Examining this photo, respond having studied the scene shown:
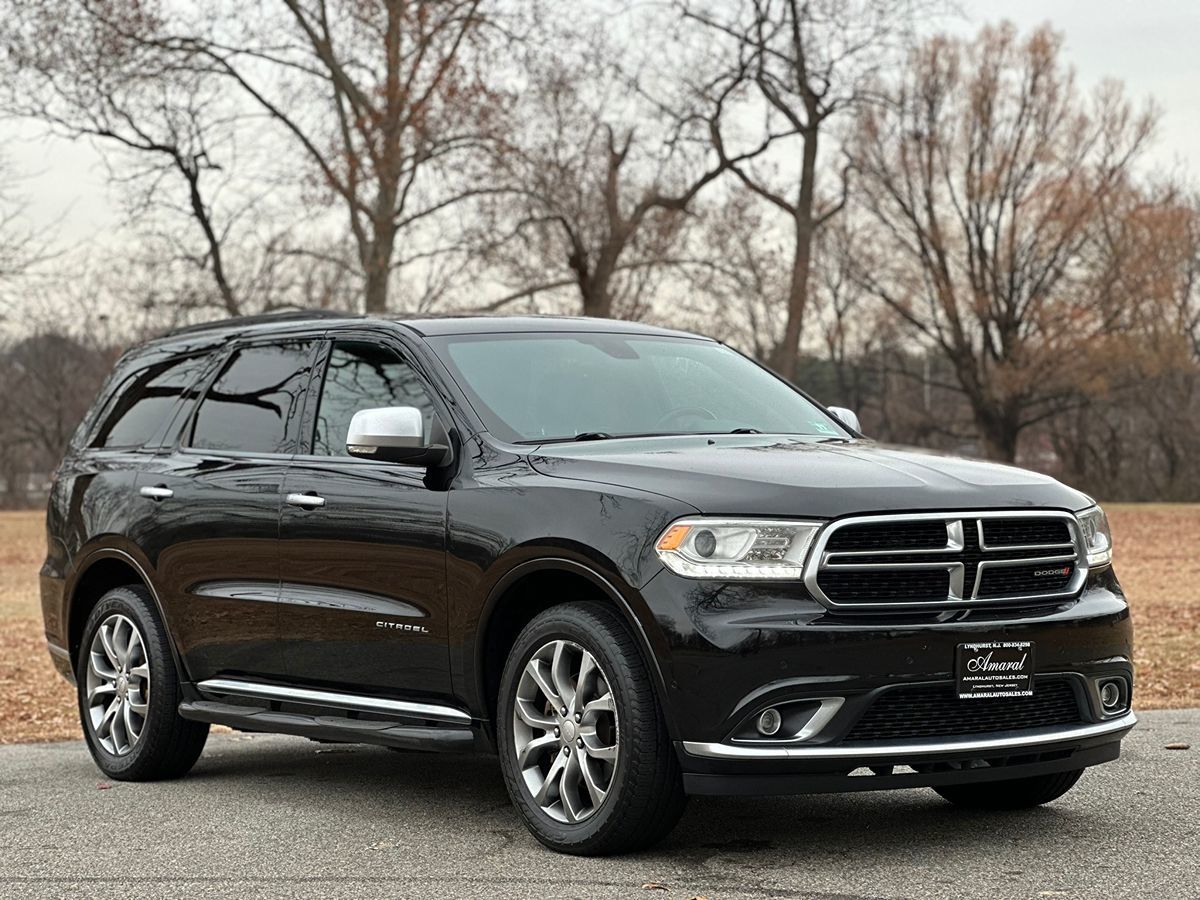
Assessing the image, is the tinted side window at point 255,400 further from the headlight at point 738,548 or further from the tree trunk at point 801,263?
the tree trunk at point 801,263

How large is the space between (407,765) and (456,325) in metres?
2.29

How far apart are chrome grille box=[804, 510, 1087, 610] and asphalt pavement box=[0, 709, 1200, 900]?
32.9 inches

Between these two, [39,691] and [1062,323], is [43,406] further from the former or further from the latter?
[39,691]

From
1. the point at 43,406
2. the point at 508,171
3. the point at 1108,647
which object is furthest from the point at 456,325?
the point at 43,406

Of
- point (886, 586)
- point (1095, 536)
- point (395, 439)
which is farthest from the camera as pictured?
point (395, 439)

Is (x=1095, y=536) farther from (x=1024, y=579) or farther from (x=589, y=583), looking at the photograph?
(x=589, y=583)

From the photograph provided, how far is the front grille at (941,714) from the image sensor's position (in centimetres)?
509

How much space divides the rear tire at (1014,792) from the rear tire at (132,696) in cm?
338

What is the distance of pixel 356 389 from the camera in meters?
6.88

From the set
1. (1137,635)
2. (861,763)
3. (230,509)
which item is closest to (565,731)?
(861,763)

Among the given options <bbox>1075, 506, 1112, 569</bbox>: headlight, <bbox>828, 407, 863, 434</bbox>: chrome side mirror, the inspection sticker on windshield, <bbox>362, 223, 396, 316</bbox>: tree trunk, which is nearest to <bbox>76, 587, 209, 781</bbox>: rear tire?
<bbox>828, 407, 863, 434</bbox>: chrome side mirror

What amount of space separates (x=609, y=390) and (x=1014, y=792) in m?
2.12

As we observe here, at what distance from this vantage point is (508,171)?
2856 cm

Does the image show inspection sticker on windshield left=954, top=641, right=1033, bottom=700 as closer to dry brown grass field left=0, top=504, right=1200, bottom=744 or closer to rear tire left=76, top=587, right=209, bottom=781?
rear tire left=76, top=587, right=209, bottom=781
